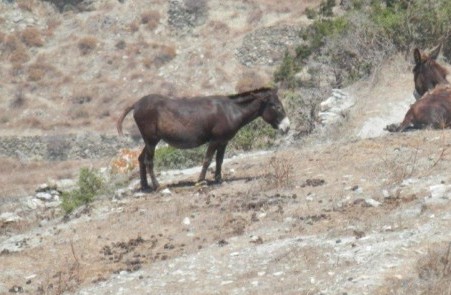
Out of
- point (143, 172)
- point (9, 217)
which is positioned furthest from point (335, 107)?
point (9, 217)

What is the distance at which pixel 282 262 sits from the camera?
10398 millimetres

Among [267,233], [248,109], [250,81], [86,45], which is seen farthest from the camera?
[86,45]

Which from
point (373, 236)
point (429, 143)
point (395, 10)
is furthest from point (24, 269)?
point (395, 10)

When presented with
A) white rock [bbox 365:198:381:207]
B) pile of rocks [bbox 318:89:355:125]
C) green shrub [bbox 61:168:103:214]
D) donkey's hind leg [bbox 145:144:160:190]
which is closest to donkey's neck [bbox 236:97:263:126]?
donkey's hind leg [bbox 145:144:160:190]

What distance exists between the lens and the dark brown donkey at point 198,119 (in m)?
14.8

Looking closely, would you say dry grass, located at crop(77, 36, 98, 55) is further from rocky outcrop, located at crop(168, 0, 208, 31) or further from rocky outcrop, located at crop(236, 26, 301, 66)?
rocky outcrop, located at crop(236, 26, 301, 66)

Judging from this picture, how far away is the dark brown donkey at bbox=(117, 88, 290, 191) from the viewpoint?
1479 cm

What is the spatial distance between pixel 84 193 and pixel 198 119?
8.96 feet

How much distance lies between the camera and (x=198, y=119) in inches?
581

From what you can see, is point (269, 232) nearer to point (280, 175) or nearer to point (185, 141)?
point (280, 175)

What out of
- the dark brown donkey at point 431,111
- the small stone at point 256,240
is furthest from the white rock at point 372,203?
the dark brown donkey at point 431,111

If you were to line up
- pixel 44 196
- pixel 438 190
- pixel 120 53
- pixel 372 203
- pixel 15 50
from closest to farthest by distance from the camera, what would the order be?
pixel 438 190
pixel 372 203
pixel 44 196
pixel 120 53
pixel 15 50

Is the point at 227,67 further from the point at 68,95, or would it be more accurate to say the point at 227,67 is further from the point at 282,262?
the point at 282,262

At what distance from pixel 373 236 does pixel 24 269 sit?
4.25 meters
